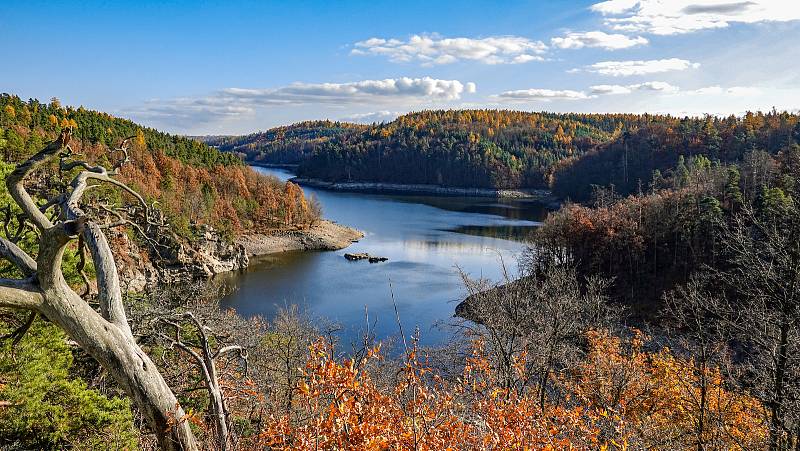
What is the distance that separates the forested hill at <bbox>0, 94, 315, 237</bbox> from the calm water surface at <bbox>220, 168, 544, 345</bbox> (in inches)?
325

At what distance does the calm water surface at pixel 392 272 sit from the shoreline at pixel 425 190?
96.5ft

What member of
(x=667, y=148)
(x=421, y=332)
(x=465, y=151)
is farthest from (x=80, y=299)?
(x=465, y=151)

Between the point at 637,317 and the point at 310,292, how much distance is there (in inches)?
823

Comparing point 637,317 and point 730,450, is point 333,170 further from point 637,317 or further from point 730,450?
point 730,450

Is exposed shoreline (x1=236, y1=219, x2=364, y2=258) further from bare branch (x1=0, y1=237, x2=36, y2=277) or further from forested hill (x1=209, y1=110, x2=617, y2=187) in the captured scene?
forested hill (x1=209, y1=110, x2=617, y2=187)

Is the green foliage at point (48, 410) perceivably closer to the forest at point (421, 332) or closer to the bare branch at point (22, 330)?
the forest at point (421, 332)

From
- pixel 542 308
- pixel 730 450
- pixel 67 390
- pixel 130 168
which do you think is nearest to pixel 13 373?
pixel 67 390

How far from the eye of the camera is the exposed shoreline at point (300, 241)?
2095 inches

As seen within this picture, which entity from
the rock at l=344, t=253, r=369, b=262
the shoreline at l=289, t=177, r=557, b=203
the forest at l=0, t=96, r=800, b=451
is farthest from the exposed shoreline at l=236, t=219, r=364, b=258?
the shoreline at l=289, t=177, r=557, b=203

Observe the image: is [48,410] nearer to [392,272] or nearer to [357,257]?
[392,272]

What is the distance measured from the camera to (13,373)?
757cm

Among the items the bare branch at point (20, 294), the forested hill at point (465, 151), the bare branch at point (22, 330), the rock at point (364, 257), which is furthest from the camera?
the forested hill at point (465, 151)

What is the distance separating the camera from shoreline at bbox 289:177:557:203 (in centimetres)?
10856

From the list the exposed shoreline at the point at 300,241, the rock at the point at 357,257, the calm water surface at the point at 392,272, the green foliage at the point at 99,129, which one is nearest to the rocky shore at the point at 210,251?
the exposed shoreline at the point at 300,241
